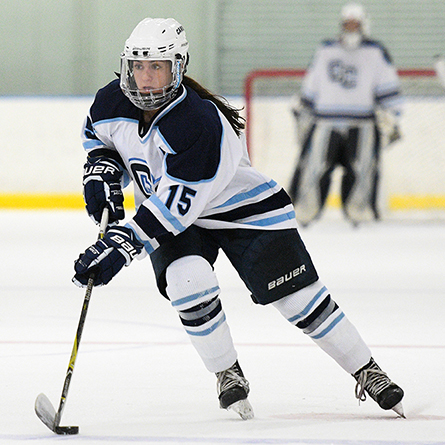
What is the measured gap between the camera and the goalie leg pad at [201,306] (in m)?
2.08

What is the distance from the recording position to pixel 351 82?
673 cm

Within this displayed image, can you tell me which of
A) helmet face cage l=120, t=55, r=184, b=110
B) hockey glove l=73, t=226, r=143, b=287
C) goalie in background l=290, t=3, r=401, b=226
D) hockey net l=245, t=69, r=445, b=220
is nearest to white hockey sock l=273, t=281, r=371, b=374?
hockey glove l=73, t=226, r=143, b=287

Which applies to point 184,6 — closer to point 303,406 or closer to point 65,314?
point 65,314

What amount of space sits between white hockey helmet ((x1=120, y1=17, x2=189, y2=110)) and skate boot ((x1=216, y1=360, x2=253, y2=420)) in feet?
1.95

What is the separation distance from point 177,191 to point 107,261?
199mm

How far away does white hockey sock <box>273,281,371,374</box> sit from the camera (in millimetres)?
2160

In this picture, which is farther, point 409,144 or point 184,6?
point 184,6

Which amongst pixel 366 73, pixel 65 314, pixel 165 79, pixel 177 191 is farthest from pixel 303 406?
pixel 366 73

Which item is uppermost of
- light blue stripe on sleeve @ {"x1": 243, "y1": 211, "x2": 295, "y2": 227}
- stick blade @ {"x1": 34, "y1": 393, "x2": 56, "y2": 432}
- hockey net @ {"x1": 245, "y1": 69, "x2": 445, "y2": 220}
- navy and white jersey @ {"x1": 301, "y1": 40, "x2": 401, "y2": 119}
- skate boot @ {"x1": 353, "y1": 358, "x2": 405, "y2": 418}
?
light blue stripe on sleeve @ {"x1": 243, "y1": 211, "x2": 295, "y2": 227}

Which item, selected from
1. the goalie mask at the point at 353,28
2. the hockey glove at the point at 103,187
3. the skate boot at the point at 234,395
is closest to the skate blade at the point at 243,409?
the skate boot at the point at 234,395

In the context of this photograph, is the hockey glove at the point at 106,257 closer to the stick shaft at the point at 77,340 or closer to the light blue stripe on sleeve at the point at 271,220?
the stick shaft at the point at 77,340

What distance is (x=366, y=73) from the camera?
22.0 ft

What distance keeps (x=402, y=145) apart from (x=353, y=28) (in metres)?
1.12

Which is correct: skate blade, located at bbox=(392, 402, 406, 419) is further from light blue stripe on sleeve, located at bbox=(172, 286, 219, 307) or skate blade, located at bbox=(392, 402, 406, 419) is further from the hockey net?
the hockey net
